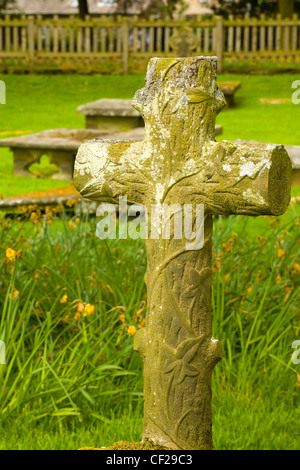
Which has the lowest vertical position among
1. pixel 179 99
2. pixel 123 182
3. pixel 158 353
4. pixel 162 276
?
pixel 158 353

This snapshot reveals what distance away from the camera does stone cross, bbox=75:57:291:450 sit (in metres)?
2.17

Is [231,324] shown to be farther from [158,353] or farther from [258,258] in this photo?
[158,353]

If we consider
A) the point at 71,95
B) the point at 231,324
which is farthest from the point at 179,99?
the point at 71,95

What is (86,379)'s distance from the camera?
3.18 m

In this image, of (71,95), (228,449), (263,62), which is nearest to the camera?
(228,449)

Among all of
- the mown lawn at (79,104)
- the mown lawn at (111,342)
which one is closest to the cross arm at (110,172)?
the mown lawn at (111,342)

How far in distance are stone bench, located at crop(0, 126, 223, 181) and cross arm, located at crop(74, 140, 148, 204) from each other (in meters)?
4.97

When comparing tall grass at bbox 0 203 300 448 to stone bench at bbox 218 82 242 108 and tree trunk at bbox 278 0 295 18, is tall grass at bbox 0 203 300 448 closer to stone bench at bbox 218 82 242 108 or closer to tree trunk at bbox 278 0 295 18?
stone bench at bbox 218 82 242 108

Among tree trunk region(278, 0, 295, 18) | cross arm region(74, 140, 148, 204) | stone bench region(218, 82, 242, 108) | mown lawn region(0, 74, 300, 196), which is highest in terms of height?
cross arm region(74, 140, 148, 204)

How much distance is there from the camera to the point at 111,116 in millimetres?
9836

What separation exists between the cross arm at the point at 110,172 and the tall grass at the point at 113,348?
1.76 feet

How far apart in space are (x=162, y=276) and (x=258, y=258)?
2.14 m

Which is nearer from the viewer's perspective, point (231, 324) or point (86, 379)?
point (86, 379)

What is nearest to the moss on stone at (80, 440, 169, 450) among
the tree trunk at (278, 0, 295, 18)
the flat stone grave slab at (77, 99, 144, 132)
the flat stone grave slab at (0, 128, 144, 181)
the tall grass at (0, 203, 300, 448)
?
the tall grass at (0, 203, 300, 448)
